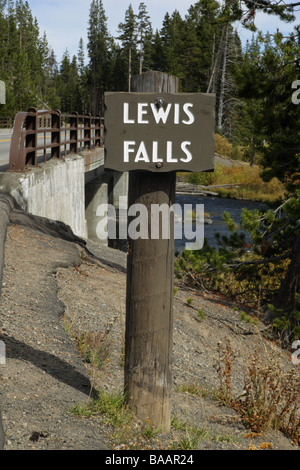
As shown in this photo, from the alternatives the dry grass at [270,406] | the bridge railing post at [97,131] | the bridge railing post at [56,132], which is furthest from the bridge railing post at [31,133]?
the bridge railing post at [97,131]

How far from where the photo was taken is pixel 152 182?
11.6 feet

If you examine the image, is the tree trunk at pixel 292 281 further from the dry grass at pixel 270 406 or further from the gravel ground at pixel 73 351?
the dry grass at pixel 270 406

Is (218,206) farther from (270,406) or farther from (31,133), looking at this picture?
(270,406)

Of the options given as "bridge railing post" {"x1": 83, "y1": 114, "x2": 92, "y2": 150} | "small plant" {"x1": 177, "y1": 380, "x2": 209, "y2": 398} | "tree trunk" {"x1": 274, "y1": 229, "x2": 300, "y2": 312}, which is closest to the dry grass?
"small plant" {"x1": 177, "y1": 380, "x2": 209, "y2": 398}

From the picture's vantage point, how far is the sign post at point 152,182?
3430 millimetres

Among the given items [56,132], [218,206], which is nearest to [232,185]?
[218,206]

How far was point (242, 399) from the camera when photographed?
4.97 meters

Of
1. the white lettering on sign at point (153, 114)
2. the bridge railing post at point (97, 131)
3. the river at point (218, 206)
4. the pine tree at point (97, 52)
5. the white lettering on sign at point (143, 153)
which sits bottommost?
the river at point (218, 206)

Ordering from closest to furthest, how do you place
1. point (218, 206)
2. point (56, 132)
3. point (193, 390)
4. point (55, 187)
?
point (193, 390), point (55, 187), point (56, 132), point (218, 206)

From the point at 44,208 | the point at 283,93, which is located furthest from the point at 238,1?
the point at 44,208

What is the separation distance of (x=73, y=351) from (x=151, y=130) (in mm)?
2168

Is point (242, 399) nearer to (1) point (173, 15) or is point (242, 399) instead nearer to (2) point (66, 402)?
(2) point (66, 402)

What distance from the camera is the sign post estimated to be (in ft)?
11.3

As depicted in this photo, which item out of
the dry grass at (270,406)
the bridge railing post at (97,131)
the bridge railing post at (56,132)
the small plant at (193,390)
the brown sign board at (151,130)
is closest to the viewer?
the brown sign board at (151,130)
